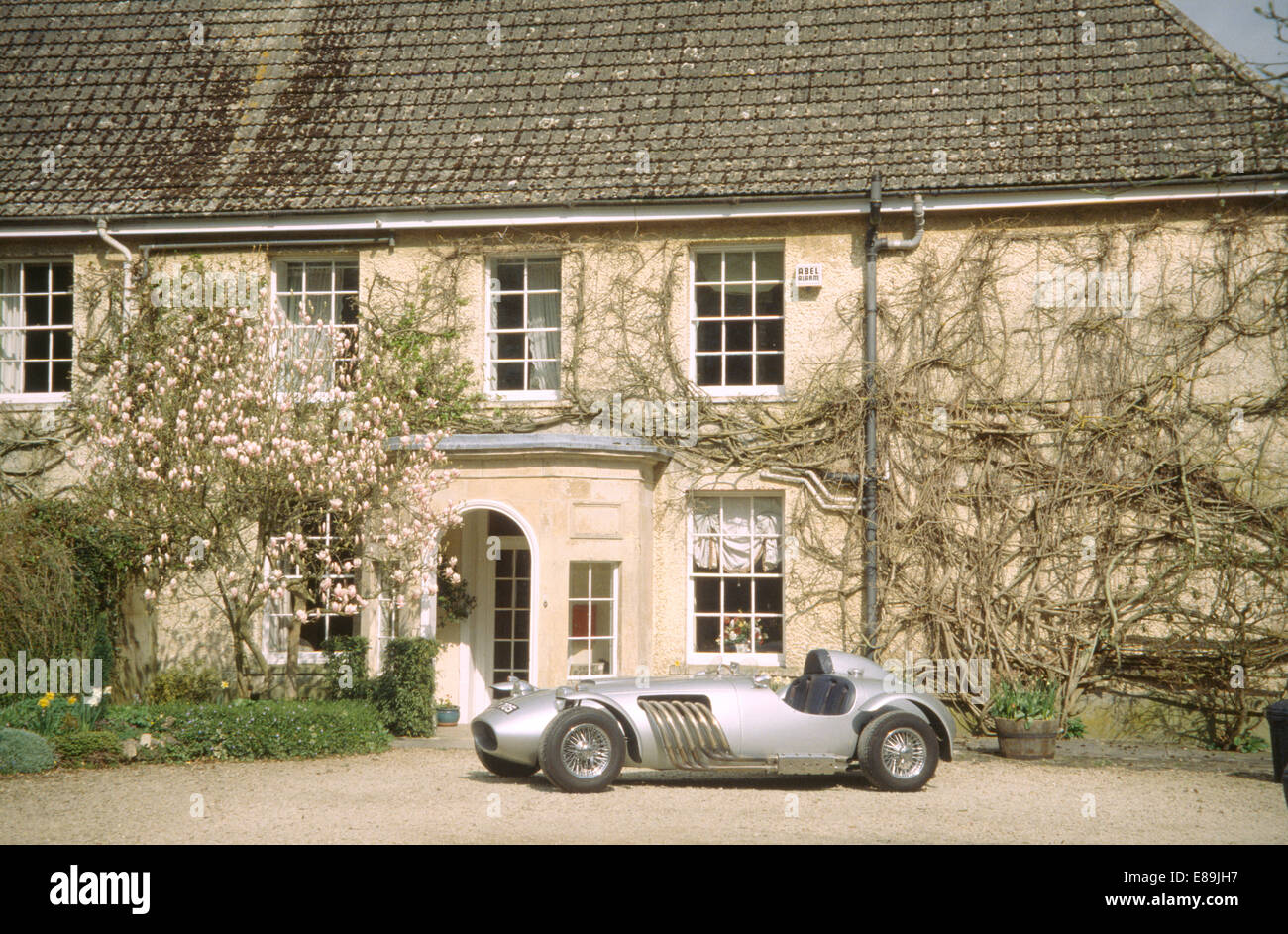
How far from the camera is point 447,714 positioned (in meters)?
14.5

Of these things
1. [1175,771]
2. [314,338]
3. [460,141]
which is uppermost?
[460,141]

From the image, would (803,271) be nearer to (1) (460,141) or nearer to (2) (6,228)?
(1) (460,141)

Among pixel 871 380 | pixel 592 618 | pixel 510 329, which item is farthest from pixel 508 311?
pixel 871 380

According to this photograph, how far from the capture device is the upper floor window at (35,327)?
16.0 meters

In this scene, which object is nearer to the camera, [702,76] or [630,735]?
[630,735]

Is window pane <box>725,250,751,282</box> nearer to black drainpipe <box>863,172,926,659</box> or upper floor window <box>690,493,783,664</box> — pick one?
black drainpipe <box>863,172,926,659</box>

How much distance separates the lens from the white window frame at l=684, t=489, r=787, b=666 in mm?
14656

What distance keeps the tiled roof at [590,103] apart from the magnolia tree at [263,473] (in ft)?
8.49

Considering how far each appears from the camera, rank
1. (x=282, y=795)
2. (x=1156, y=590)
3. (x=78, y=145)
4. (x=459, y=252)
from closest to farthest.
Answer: (x=282, y=795) < (x=1156, y=590) < (x=459, y=252) < (x=78, y=145)

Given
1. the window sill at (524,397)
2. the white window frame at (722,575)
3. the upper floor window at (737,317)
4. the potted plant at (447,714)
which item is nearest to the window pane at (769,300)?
the upper floor window at (737,317)

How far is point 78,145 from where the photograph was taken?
53.9 ft

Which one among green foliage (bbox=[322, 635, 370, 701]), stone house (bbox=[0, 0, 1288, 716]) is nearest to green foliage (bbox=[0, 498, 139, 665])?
stone house (bbox=[0, 0, 1288, 716])

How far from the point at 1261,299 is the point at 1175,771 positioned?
5365 millimetres

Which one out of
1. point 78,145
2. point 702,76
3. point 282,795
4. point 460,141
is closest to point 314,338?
point 460,141
